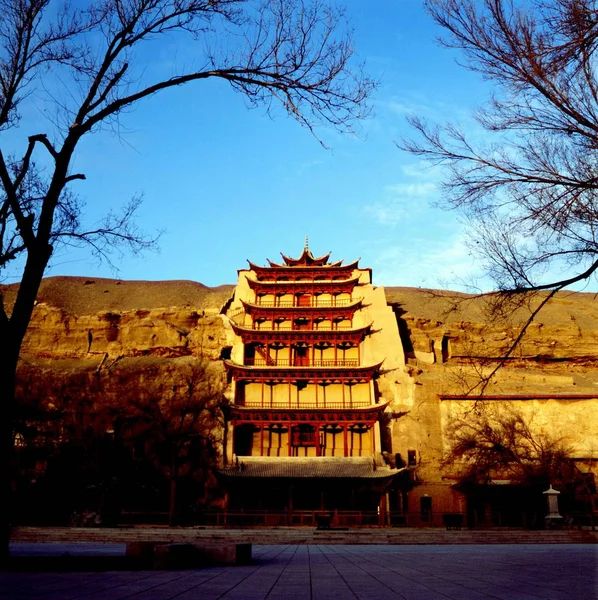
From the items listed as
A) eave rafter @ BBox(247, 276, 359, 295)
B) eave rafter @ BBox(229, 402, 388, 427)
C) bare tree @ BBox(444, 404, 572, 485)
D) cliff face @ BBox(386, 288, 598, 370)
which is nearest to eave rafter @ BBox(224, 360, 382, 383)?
eave rafter @ BBox(229, 402, 388, 427)

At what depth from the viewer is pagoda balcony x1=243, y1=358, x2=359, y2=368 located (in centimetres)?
3928

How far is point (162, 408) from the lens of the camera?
36.1 m

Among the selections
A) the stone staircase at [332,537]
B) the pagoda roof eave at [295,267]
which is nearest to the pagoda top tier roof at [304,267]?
the pagoda roof eave at [295,267]

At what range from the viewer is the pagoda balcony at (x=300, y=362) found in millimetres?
39281

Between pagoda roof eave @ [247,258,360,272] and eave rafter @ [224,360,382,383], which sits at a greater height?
pagoda roof eave @ [247,258,360,272]

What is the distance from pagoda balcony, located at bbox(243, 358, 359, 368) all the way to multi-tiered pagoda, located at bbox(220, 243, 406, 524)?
76 millimetres

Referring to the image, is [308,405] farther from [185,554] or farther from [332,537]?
[185,554]

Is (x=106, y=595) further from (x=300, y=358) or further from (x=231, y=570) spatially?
(x=300, y=358)

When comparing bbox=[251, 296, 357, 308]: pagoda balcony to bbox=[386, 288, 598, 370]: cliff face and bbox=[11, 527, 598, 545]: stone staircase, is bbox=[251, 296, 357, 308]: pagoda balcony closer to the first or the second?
bbox=[386, 288, 598, 370]: cliff face

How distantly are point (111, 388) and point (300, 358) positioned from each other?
12995 mm

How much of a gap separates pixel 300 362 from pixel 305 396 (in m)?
2.90

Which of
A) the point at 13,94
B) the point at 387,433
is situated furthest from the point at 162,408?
the point at 13,94

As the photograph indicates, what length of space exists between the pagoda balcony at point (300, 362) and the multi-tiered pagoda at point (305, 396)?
8 cm

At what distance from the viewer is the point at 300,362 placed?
40.6 metres
